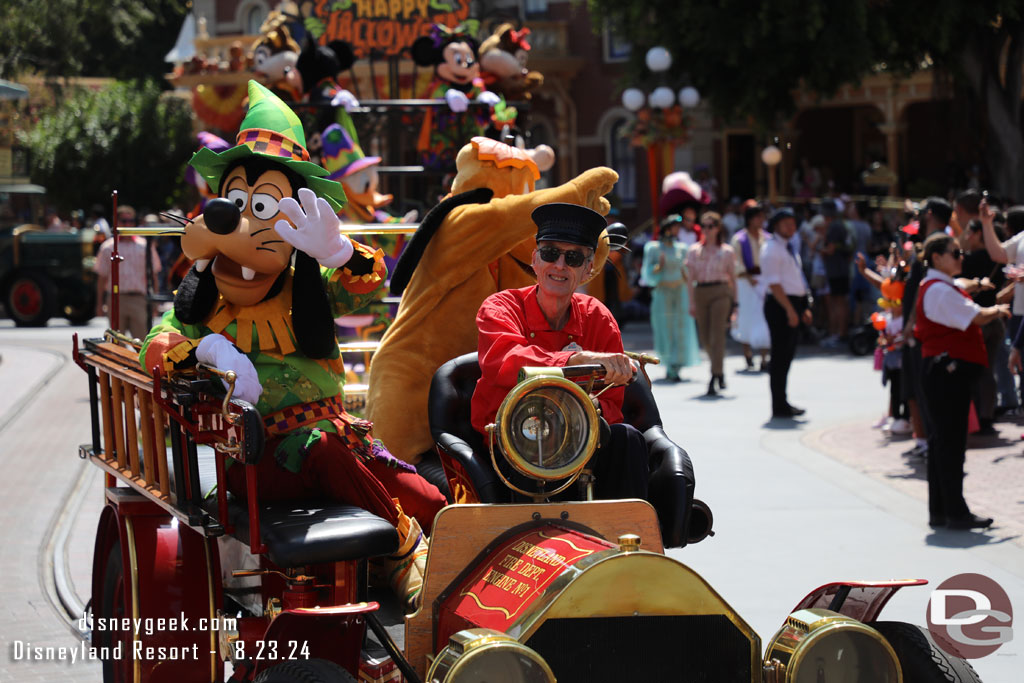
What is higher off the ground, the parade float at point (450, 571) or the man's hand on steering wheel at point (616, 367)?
the man's hand on steering wheel at point (616, 367)

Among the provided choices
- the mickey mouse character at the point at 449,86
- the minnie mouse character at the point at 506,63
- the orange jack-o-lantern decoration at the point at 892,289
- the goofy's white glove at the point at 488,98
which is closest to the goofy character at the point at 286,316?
the orange jack-o-lantern decoration at the point at 892,289

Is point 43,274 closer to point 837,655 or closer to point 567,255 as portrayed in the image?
point 567,255

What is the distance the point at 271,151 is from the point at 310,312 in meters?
0.63

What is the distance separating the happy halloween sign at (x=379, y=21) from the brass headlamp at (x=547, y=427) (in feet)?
37.6

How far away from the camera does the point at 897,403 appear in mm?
10766

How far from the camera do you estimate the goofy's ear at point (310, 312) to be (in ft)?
15.3

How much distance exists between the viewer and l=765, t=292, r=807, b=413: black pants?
1155 centimetres

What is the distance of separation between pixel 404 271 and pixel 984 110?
17.0m

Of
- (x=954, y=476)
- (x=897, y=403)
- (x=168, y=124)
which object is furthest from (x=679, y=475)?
(x=168, y=124)

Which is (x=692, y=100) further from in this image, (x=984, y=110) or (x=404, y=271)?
(x=404, y=271)

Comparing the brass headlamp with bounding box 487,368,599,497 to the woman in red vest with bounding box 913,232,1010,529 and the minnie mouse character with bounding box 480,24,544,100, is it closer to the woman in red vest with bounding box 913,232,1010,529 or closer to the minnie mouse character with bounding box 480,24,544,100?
the woman in red vest with bounding box 913,232,1010,529

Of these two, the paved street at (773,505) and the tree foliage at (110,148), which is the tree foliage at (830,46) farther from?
the tree foliage at (110,148)

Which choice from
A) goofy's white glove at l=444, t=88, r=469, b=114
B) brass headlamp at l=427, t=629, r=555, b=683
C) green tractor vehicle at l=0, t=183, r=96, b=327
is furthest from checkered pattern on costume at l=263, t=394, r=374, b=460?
green tractor vehicle at l=0, t=183, r=96, b=327

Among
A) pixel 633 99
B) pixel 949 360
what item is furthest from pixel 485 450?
pixel 633 99
